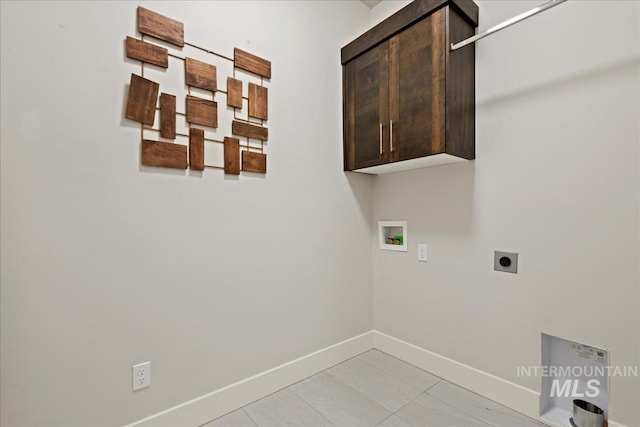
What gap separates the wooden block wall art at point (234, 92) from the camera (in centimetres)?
174

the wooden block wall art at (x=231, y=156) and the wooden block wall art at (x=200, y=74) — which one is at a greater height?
the wooden block wall art at (x=200, y=74)

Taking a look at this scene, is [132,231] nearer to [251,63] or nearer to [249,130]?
[249,130]

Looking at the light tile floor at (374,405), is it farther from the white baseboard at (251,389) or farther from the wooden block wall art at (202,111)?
the wooden block wall art at (202,111)

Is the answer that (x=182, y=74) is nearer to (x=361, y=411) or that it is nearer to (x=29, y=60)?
(x=29, y=60)

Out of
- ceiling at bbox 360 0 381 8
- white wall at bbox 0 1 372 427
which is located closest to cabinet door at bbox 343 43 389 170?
white wall at bbox 0 1 372 427

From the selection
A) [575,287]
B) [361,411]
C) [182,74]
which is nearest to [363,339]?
[361,411]

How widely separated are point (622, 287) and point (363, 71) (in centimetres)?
197

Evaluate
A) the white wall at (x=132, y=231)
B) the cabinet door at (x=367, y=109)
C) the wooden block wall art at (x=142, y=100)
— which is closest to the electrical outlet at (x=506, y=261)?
the cabinet door at (x=367, y=109)

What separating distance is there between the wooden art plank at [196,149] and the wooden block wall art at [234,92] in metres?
0.27

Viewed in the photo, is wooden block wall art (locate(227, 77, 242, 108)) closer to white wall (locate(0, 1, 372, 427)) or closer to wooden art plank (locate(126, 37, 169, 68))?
white wall (locate(0, 1, 372, 427))

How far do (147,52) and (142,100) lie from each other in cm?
25

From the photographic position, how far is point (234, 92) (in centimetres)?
176

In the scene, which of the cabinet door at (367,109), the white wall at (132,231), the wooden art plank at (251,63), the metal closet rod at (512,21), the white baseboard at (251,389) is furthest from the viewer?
the cabinet door at (367,109)

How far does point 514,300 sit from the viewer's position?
1.75 m
